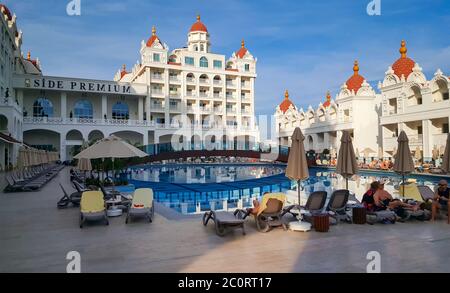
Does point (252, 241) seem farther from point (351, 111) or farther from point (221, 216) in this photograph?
point (351, 111)

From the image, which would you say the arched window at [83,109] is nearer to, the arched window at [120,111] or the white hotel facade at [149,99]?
the white hotel facade at [149,99]

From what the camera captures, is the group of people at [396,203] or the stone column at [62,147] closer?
the group of people at [396,203]

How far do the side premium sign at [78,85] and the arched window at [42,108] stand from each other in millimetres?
3092

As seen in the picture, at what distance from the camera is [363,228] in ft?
23.7

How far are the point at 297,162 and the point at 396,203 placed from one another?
266cm

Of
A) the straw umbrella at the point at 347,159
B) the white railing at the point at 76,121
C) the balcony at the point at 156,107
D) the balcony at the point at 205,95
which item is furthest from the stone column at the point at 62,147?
the straw umbrella at the point at 347,159

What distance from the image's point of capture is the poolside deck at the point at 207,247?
483 centimetres

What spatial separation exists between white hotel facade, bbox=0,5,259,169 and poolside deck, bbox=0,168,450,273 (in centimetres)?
2669

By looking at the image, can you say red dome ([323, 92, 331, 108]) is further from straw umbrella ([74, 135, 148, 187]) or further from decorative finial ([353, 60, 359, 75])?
straw umbrella ([74, 135, 148, 187])

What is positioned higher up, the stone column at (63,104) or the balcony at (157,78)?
the balcony at (157,78)

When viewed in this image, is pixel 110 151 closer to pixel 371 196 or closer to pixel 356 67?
pixel 371 196

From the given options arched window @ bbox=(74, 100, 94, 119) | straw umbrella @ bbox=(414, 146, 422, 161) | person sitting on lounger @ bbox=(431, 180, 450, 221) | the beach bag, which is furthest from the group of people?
arched window @ bbox=(74, 100, 94, 119)

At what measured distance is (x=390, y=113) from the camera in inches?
1259
